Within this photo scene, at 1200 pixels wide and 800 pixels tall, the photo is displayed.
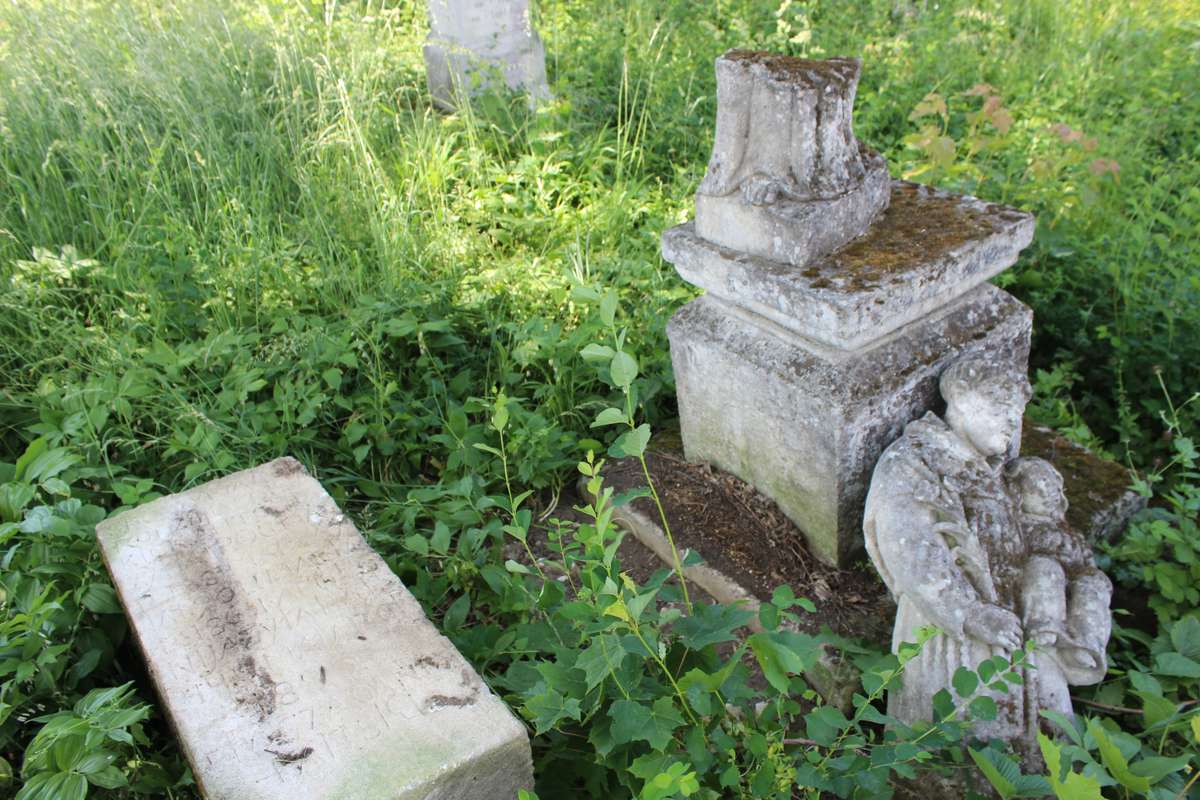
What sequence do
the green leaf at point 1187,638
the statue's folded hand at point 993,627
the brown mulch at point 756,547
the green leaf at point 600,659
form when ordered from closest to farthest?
the green leaf at point 600,659
the statue's folded hand at point 993,627
the green leaf at point 1187,638
the brown mulch at point 756,547

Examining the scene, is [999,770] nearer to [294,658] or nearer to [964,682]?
[964,682]

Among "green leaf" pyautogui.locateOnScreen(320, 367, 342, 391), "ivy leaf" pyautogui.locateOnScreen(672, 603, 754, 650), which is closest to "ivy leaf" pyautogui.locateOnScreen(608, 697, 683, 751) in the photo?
"ivy leaf" pyautogui.locateOnScreen(672, 603, 754, 650)

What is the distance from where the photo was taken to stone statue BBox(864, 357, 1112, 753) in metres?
1.91

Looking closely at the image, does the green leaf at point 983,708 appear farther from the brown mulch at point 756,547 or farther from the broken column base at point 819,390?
the broken column base at point 819,390

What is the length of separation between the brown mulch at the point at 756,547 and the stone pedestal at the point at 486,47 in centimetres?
257

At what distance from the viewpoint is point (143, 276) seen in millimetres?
3416

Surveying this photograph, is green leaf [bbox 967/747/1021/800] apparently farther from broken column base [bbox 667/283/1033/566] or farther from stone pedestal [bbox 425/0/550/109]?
stone pedestal [bbox 425/0/550/109]

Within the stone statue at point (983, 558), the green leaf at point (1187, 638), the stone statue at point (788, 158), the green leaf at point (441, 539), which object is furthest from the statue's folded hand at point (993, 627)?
the green leaf at point (441, 539)

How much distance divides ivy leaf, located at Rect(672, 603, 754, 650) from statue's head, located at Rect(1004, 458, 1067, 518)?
93 centimetres

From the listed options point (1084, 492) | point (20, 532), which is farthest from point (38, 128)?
point (1084, 492)

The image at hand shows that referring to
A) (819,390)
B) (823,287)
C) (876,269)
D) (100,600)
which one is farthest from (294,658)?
(876,269)

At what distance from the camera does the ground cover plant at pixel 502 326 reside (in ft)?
5.61

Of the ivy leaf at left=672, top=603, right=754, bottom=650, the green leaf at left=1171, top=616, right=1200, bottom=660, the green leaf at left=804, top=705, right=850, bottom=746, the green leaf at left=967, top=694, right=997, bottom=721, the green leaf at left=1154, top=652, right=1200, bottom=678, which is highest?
the ivy leaf at left=672, top=603, right=754, bottom=650

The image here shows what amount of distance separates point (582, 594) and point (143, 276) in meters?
2.48
